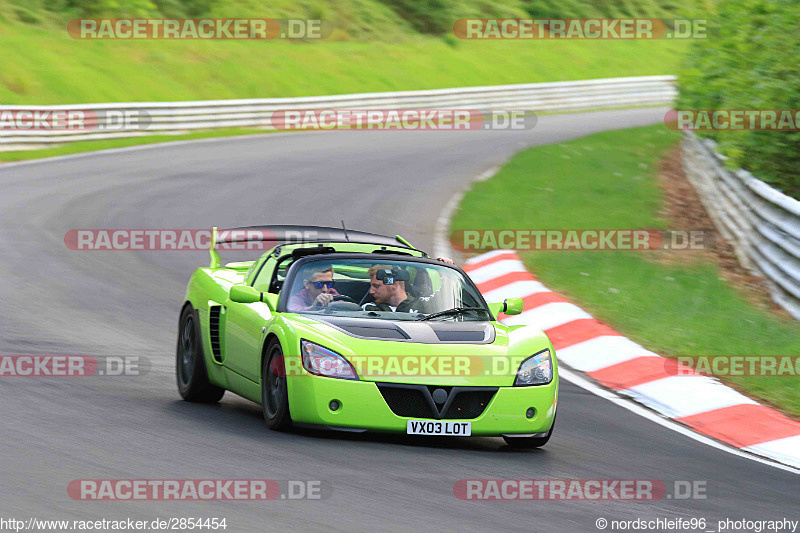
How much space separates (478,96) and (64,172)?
62.8 ft

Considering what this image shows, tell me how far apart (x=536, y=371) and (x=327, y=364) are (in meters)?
1.32

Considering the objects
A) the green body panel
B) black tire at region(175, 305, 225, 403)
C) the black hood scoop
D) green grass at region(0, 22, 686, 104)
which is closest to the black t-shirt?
the black hood scoop

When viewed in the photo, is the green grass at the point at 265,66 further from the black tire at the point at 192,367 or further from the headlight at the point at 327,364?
the headlight at the point at 327,364

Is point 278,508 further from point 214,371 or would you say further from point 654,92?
point 654,92

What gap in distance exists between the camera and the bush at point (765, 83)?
15.7m

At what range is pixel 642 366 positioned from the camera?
10.5 metres

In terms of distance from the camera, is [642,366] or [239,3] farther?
[239,3]

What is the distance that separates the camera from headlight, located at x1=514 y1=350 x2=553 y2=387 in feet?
25.5

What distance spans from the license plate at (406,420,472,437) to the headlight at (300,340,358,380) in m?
0.44

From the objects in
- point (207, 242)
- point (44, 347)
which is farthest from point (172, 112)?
point (44, 347)

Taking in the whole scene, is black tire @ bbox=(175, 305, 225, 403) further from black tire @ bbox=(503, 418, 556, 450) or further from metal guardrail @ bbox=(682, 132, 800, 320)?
metal guardrail @ bbox=(682, 132, 800, 320)

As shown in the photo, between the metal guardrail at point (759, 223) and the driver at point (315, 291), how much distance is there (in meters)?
6.16

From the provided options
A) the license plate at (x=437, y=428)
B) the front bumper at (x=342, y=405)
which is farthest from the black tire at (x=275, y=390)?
the license plate at (x=437, y=428)

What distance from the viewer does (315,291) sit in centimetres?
846
